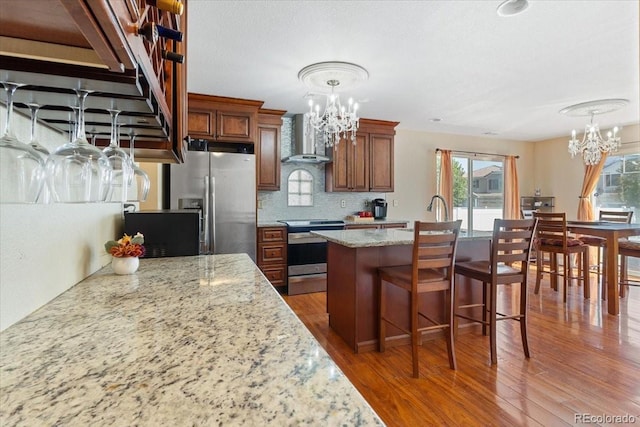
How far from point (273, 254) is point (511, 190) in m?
5.06

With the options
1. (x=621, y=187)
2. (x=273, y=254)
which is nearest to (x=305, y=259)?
(x=273, y=254)

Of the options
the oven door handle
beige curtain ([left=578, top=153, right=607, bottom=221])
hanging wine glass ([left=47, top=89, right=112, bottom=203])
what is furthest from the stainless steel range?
beige curtain ([left=578, top=153, right=607, bottom=221])

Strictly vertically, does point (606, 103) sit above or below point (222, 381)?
above

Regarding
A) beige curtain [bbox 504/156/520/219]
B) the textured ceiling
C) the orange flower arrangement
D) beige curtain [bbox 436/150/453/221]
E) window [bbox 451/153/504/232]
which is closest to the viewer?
the orange flower arrangement

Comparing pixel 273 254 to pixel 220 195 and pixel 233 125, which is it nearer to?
pixel 220 195

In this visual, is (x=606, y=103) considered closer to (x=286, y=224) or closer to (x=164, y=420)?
(x=286, y=224)

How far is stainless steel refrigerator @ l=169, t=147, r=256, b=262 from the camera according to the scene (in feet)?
12.2

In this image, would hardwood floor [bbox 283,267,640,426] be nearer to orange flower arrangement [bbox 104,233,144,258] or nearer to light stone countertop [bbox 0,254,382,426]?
light stone countertop [bbox 0,254,382,426]

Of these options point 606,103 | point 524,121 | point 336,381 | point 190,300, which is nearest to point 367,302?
point 190,300

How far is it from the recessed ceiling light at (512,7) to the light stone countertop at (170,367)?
2.38 meters

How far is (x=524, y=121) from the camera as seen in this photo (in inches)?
199

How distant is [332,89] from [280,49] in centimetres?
88

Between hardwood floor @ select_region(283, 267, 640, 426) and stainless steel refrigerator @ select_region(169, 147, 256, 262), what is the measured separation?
149 centimetres

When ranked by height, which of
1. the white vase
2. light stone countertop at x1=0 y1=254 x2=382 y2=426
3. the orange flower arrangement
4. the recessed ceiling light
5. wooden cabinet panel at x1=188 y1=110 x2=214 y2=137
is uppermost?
the recessed ceiling light
